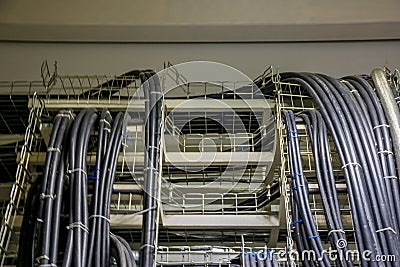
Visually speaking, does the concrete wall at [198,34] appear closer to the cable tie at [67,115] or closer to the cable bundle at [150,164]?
the cable bundle at [150,164]

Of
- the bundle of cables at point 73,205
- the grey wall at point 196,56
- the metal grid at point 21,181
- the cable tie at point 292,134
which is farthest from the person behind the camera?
the grey wall at point 196,56

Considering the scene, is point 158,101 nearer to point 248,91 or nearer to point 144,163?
point 144,163

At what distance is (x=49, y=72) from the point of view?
8.25ft

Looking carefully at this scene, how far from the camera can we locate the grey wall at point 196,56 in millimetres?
2527

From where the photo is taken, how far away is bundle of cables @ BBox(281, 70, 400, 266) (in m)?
1.28

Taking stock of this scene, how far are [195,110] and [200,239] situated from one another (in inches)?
18.7

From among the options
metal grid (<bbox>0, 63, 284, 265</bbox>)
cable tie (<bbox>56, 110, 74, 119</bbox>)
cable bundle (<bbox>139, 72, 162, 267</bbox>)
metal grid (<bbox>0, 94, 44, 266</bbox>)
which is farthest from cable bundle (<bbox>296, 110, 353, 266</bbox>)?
metal grid (<bbox>0, 94, 44, 266</bbox>)

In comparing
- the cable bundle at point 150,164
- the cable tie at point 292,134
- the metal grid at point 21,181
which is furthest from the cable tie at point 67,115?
the cable tie at point 292,134

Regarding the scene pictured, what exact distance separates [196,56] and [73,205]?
136cm

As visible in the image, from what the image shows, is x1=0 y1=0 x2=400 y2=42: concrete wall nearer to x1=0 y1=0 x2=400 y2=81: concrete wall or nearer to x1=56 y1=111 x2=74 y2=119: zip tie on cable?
x1=0 y1=0 x2=400 y2=81: concrete wall

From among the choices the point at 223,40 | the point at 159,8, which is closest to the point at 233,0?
the point at 223,40

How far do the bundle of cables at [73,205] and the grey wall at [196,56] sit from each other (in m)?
1.06

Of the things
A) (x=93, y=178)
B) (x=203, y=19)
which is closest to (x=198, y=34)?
(x=203, y=19)

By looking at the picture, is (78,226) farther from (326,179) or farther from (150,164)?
(326,179)
